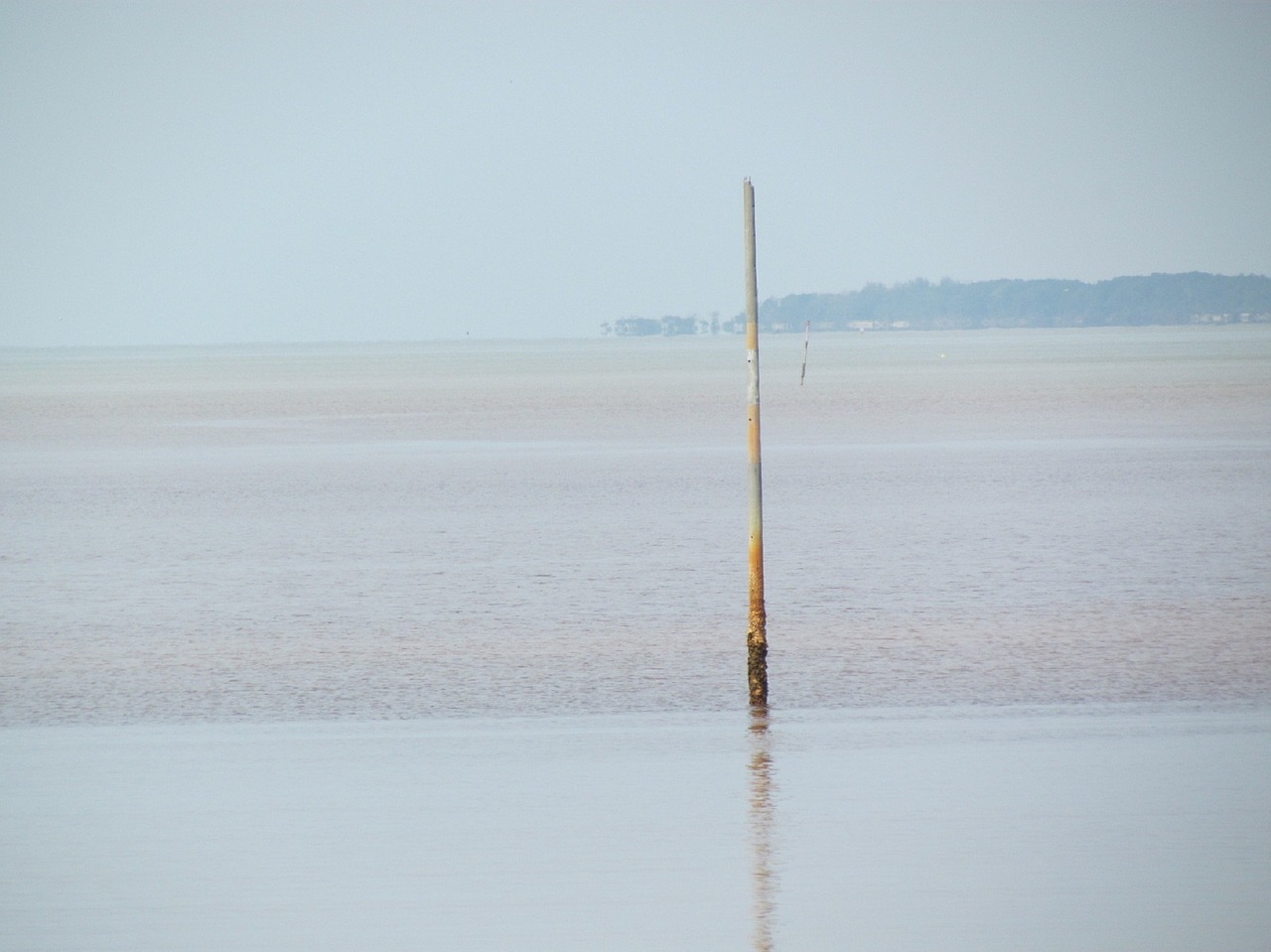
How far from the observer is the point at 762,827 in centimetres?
1007

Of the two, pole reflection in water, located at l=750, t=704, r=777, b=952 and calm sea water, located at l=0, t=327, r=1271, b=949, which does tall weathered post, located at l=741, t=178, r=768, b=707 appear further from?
pole reflection in water, located at l=750, t=704, r=777, b=952

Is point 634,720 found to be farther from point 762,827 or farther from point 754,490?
point 762,827

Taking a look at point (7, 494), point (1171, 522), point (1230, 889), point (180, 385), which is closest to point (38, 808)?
point (1230, 889)

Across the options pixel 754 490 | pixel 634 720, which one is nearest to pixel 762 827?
pixel 634 720

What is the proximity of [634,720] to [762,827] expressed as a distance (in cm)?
373

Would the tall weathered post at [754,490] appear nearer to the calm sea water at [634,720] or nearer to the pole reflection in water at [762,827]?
the calm sea water at [634,720]

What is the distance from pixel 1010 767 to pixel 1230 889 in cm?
281

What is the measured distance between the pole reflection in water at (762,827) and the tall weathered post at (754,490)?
0.65 metres

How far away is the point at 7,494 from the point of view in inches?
1539

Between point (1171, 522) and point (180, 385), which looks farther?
point (180, 385)

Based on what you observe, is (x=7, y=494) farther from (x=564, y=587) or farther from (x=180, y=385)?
(x=180, y=385)

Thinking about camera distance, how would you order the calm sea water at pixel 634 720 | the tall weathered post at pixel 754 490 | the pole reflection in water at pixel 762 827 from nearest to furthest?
the pole reflection in water at pixel 762 827
the calm sea water at pixel 634 720
the tall weathered post at pixel 754 490

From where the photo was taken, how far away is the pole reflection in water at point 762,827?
331 inches

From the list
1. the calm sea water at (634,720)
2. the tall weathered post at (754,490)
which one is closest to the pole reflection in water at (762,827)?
the calm sea water at (634,720)
